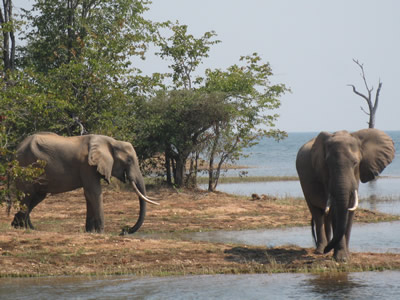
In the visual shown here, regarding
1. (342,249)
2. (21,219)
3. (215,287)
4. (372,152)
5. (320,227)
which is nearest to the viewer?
(215,287)

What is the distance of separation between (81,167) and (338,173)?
7.11m

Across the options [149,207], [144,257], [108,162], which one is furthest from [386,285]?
[149,207]

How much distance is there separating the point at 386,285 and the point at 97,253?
5.53 meters

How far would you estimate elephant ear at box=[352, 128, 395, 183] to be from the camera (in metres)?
14.7

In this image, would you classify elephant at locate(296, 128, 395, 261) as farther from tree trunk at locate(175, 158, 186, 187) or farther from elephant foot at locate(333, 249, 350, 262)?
tree trunk at locate(175, 158, 186, 187)

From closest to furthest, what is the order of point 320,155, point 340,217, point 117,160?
point 340,217
point 320,155
point 117,160

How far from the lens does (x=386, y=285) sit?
1254 cm

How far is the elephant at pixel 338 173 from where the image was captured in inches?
529

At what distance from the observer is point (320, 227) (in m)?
15.8

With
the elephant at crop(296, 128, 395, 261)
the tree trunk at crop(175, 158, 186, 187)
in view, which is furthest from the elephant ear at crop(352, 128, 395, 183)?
the tree trunk at crop(175, 158, 186, 187)

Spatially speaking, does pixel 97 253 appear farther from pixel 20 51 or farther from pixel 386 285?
pixel 20 51

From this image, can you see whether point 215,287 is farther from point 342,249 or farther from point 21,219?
point 21,219

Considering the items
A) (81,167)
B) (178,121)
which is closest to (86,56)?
(178,121)

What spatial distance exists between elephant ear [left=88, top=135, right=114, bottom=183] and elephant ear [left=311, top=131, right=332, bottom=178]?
17.2ft
